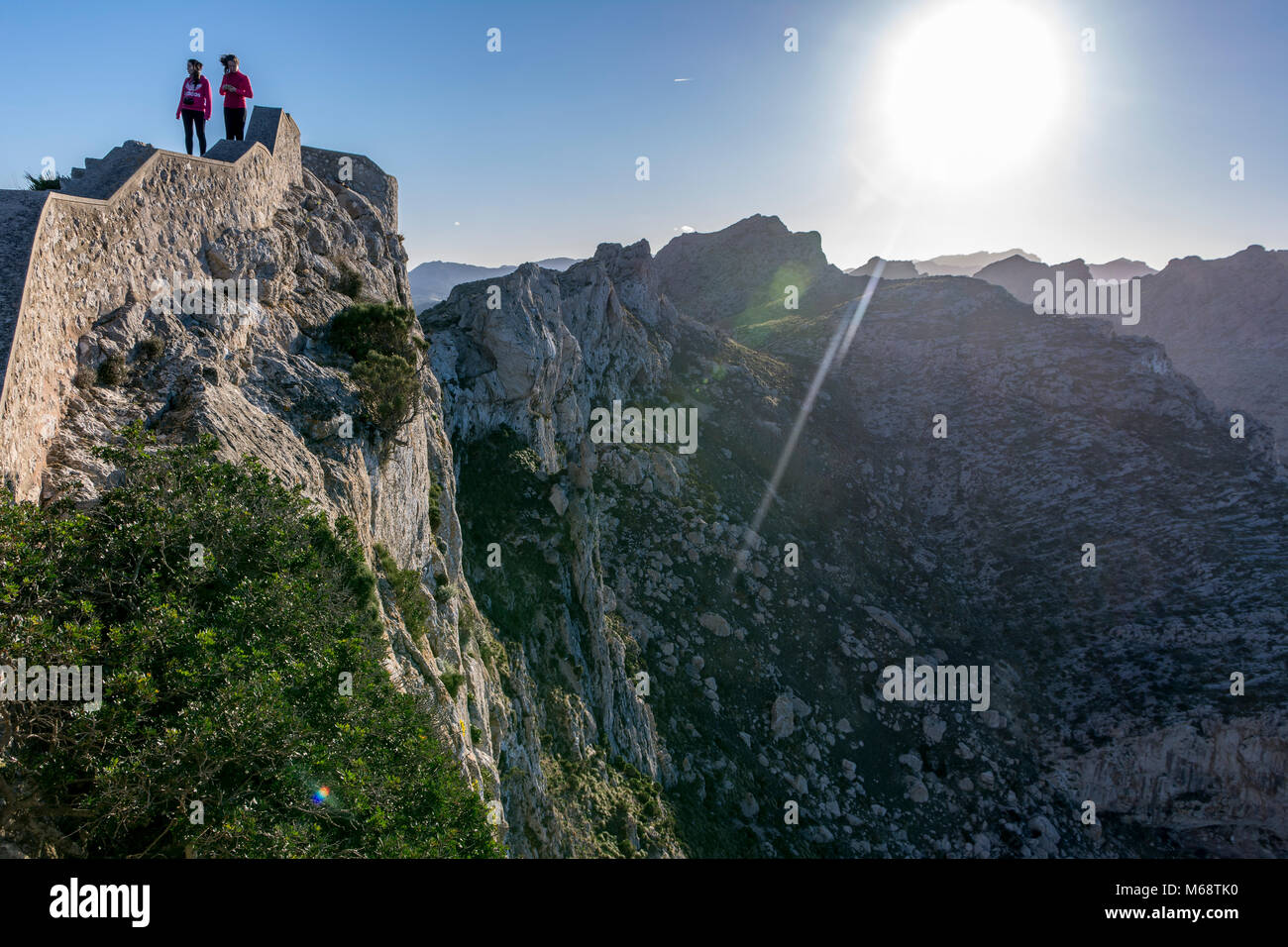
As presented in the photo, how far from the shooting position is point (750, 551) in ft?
126

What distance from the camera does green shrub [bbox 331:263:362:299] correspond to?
18.5 m

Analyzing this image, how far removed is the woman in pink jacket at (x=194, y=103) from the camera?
15.6 m

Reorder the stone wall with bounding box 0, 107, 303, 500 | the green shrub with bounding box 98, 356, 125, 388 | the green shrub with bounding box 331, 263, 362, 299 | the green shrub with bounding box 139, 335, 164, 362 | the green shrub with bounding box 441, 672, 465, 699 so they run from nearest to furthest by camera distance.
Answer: the stone wall with bounding box 0, 107, 303, 500 → the green shrub with bounding box 98, 356, 125, 388 → the green shrub with bounding box 139, 335, 164, 362 → the green shrub with bounding box 441, 672, 465, 699 → the green shrub with bounding box 331, 263, 362, 299

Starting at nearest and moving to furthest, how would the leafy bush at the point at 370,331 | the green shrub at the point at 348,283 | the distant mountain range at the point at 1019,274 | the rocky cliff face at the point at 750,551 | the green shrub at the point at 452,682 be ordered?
the rocky cliff face at the point at 750,551, the green shrub at the point at 452,682, the leafy bush at the point at 370,331, the green shrub at the point at 348,283, the distant mountain range at the point at 1019,274

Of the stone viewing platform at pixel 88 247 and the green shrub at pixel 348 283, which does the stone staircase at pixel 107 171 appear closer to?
the stone viewing platform at pixel 88 247

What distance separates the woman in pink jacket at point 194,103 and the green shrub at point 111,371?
7940 mm

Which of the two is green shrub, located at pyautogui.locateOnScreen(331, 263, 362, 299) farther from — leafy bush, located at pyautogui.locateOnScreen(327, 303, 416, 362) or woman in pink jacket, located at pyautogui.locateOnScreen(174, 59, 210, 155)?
woman in pink jacket, located at pyautogui.locateOnScreen(174, 59, 210, 155)

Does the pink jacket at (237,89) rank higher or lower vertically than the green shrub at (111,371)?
higher

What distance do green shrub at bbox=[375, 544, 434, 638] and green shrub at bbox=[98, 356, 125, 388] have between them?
5.89 meters

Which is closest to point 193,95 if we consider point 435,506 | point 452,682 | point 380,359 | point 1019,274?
point 380,359

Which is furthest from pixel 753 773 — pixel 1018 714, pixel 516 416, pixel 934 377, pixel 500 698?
pixel 934 377

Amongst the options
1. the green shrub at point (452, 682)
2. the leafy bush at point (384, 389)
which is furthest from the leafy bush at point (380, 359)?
the green shrub at point (452, 682)

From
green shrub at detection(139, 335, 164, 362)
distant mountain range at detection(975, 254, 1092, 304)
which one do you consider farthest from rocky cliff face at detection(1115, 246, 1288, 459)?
green shrub at detection(139, 335, 164, 362)

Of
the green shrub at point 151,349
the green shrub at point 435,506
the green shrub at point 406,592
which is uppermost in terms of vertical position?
the green shrub at point 151,349
